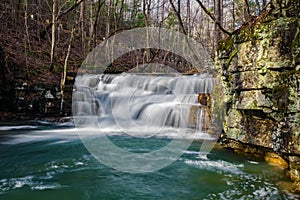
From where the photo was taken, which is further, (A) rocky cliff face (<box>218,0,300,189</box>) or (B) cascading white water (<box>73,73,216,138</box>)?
(B) cascading white water (<box>73,73,216,138</box>)

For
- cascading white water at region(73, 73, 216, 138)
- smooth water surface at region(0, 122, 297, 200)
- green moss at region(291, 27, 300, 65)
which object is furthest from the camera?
cascading white water at region(73, 73, 216, 138)

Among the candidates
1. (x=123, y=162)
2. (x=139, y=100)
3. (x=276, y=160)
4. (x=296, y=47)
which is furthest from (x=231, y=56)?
(x=139, y=100)

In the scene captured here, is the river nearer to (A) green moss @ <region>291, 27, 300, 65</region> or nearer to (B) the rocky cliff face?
(B) the rocky cliff face

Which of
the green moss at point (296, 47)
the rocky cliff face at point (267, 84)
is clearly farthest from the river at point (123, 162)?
the green moss at point (296, 47)

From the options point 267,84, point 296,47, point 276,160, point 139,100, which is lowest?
point 276,160

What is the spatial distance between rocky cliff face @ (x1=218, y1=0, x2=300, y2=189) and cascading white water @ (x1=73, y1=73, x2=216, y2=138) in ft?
6.07

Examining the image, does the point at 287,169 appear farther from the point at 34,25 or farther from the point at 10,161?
the point at 34,25

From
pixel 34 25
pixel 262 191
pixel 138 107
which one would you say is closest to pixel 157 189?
pixel 262 191

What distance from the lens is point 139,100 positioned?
9695 mm

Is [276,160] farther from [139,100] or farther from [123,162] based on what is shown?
[139,100]

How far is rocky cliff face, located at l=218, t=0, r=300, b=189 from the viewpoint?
3.39m

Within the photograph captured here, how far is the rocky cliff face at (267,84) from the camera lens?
339 cm

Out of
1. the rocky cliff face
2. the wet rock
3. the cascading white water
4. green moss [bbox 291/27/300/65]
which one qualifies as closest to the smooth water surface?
the wet rock

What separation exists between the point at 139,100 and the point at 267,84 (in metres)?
6.27
